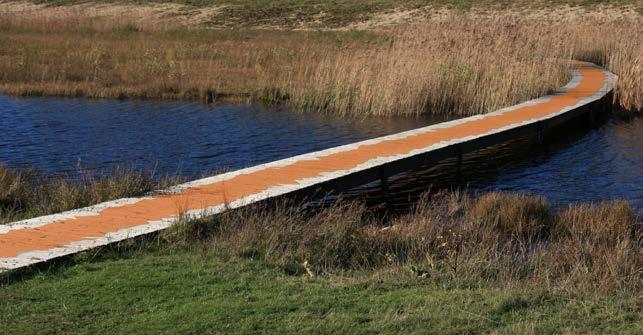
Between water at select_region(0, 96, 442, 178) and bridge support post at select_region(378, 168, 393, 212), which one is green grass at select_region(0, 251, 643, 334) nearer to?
bridge support post at select_region(378, 168, 393, 212)

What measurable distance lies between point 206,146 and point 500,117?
4450 millimetres

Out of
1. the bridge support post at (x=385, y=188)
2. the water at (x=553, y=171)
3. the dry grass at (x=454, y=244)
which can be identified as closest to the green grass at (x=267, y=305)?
the dry grass at (x=454, y=244)

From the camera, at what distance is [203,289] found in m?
6.06

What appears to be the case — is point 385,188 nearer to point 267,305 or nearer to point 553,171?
point 553,171

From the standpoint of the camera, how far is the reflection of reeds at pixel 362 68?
54.9ft

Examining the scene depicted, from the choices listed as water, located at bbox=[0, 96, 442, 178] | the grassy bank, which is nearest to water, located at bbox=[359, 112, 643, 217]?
water, located at bbox=[0, 96, 442, 178]

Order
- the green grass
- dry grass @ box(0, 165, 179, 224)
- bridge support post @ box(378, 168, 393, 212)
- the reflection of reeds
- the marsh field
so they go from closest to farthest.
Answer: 1. the green grass
2. the marsh field
3. dry grass @ box(0, 165, 179, 224)
4. bridge support post @ box(378, 168, 393, 212)
5. the reflection of reeds

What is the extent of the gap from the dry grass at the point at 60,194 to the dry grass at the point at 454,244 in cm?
138

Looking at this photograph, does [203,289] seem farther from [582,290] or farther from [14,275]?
[582,290]

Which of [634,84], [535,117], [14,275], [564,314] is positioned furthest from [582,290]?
[634,84]

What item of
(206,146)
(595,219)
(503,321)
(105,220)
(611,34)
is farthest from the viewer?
(611,34)

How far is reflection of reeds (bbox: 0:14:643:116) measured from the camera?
54.9ft

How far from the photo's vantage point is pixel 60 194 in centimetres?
879

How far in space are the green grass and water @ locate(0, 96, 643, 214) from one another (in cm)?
467
